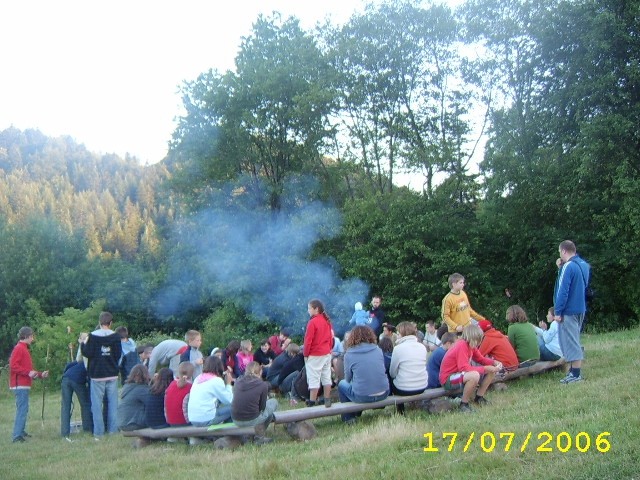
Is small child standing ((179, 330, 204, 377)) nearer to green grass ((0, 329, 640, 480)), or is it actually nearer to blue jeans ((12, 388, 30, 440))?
green grass ((0, 329, 640, 480))

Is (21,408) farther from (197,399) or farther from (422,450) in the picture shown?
(422,450)

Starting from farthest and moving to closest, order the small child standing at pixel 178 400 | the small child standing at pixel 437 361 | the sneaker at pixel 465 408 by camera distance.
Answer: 1. the small child standing at pixel 437 361
2. the small child standing at pixel 178 400
3. the sneaker at pixel 465 408

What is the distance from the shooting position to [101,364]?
1004 cm

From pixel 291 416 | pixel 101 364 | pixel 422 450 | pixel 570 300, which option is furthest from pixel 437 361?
pixel 101 364

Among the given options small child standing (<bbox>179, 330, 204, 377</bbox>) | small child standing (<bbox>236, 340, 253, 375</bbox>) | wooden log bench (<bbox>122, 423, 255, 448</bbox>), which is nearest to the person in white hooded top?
wooden log bench (<bbox>122, 423, 255, 448</bbox>)

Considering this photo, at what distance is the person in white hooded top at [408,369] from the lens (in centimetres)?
865

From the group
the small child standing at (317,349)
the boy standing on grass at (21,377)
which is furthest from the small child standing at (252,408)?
the boy standing on grass at (21,377)

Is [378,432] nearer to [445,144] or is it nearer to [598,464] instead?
[598,464]

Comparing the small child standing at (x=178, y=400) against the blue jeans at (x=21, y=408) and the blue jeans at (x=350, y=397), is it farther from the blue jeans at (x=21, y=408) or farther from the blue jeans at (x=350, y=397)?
the blue jeans at (x=21, y=408)

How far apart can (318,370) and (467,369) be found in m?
2.25

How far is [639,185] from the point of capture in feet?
66.3

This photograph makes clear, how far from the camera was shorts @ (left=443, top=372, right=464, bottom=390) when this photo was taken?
8.46 meters

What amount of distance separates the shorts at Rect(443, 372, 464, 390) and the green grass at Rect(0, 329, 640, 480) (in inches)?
19.6

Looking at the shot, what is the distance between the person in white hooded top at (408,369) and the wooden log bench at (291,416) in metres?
0.13
